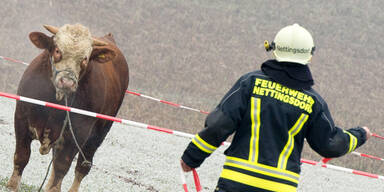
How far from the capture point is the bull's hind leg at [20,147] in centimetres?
546

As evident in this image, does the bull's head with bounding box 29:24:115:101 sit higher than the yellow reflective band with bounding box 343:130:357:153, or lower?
lower

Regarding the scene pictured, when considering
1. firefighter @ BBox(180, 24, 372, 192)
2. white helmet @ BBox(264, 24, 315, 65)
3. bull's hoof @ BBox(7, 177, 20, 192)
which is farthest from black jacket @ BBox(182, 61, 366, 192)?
bull's hoof @ BBox(7, 177, 20, 192)

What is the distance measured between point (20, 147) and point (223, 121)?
307 cm

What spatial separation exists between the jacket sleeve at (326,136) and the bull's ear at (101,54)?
280 centimetres

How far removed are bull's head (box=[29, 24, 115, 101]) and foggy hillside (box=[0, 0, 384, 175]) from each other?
10.1 meters

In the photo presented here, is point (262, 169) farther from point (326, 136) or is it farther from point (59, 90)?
point (59, 90)

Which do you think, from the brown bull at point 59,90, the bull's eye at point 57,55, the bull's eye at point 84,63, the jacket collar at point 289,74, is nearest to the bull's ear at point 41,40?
the brown bull at point 59,90

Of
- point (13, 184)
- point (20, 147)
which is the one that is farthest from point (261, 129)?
point (13, 184)

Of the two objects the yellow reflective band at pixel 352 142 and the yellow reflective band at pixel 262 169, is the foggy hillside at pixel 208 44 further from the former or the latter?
the yellow reflective band at pixel 262 169

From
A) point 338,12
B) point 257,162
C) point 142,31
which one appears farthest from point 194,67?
point 257,162

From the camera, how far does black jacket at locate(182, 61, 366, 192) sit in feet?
10.6

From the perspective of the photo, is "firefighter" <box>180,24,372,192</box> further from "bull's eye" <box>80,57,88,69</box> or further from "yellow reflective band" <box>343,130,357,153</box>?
"bull's eye" <box>80,57,88,69</box>

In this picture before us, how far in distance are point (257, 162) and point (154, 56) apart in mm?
23466

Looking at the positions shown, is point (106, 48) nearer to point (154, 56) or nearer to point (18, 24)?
point (154, 56)
